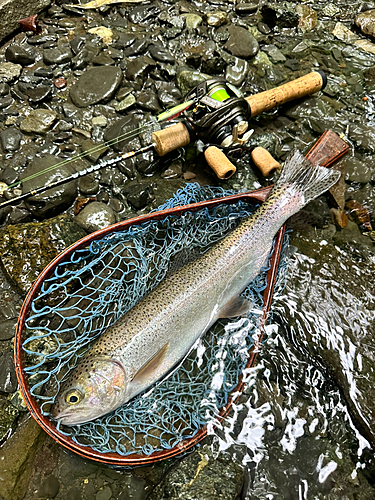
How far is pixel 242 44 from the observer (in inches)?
209

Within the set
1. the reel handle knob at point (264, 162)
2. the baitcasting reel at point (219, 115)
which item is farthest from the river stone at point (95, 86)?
the reel handle knob at point (264, 162)

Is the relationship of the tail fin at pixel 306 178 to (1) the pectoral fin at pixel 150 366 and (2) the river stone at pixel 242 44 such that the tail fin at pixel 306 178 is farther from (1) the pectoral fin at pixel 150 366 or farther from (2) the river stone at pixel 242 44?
(2) the river stone at pixel 242 44

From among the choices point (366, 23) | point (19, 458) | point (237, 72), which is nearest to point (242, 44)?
point (237, 72)

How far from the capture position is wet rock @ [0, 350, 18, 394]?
122 inches

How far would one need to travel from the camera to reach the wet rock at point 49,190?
154 inches

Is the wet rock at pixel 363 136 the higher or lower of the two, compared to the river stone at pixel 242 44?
lower

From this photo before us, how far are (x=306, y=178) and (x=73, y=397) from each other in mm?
2828

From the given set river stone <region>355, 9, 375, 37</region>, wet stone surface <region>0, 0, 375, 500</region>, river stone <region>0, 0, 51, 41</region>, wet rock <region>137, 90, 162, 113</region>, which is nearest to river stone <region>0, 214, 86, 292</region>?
wet stone surface <region>0, 0, 375, 500</region>

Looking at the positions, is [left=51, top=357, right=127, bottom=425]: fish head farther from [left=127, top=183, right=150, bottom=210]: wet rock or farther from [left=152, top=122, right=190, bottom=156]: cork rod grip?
[left=152, top=122, right=190, bottom=156]: cork rod grip

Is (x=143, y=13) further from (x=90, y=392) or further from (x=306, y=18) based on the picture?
(x=90, y=392)

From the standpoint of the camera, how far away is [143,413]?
2.93 meters

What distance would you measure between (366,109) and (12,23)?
504 cm

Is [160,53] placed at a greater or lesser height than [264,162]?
greater

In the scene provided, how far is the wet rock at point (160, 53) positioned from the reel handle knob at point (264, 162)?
206 cm
